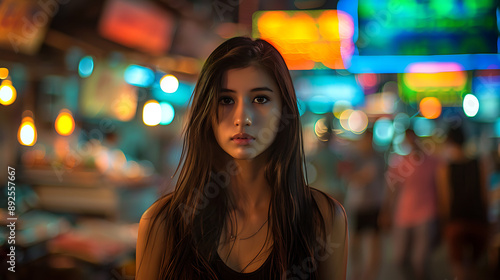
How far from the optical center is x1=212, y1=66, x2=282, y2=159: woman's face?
0.89m

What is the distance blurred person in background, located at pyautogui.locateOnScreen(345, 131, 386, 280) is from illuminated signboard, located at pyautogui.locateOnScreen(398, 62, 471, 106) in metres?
0.76

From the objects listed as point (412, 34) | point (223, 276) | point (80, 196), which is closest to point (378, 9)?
point (412, 34)

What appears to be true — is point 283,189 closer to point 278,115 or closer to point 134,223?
point 278,115

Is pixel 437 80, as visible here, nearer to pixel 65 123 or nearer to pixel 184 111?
pixel 184 111

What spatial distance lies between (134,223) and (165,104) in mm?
1139

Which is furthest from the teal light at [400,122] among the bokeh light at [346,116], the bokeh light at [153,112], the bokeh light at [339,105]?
the bokeh light at [153,112]

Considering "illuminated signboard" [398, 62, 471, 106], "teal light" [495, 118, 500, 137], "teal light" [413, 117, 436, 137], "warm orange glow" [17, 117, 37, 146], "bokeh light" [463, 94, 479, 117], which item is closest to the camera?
"warm orange glow" [17, 117, 37, 146]

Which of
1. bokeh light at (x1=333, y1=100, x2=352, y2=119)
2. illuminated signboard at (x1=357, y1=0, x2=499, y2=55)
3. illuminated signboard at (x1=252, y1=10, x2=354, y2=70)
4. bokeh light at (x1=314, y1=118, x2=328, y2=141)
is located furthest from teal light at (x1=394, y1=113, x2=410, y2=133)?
illuminated signboard at (x1=252, y1=10, x2=354, y2=70)

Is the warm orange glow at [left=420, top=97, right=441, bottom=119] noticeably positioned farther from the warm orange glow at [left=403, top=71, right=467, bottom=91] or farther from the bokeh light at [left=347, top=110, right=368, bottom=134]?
the bokeh light at [left=347, top=110, right=368, bottom=134]

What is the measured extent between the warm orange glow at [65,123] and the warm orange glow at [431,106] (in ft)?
9.06

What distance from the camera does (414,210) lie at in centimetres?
248

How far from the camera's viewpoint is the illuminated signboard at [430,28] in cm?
163

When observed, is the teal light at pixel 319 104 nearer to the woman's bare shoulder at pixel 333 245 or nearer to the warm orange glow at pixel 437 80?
the woman's bare shoulder at pixel 333 245

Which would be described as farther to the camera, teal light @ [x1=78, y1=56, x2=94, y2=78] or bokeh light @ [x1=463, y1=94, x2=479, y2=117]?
bokeh light @ [x1=463, y1=94, x2=479, y2=117]
